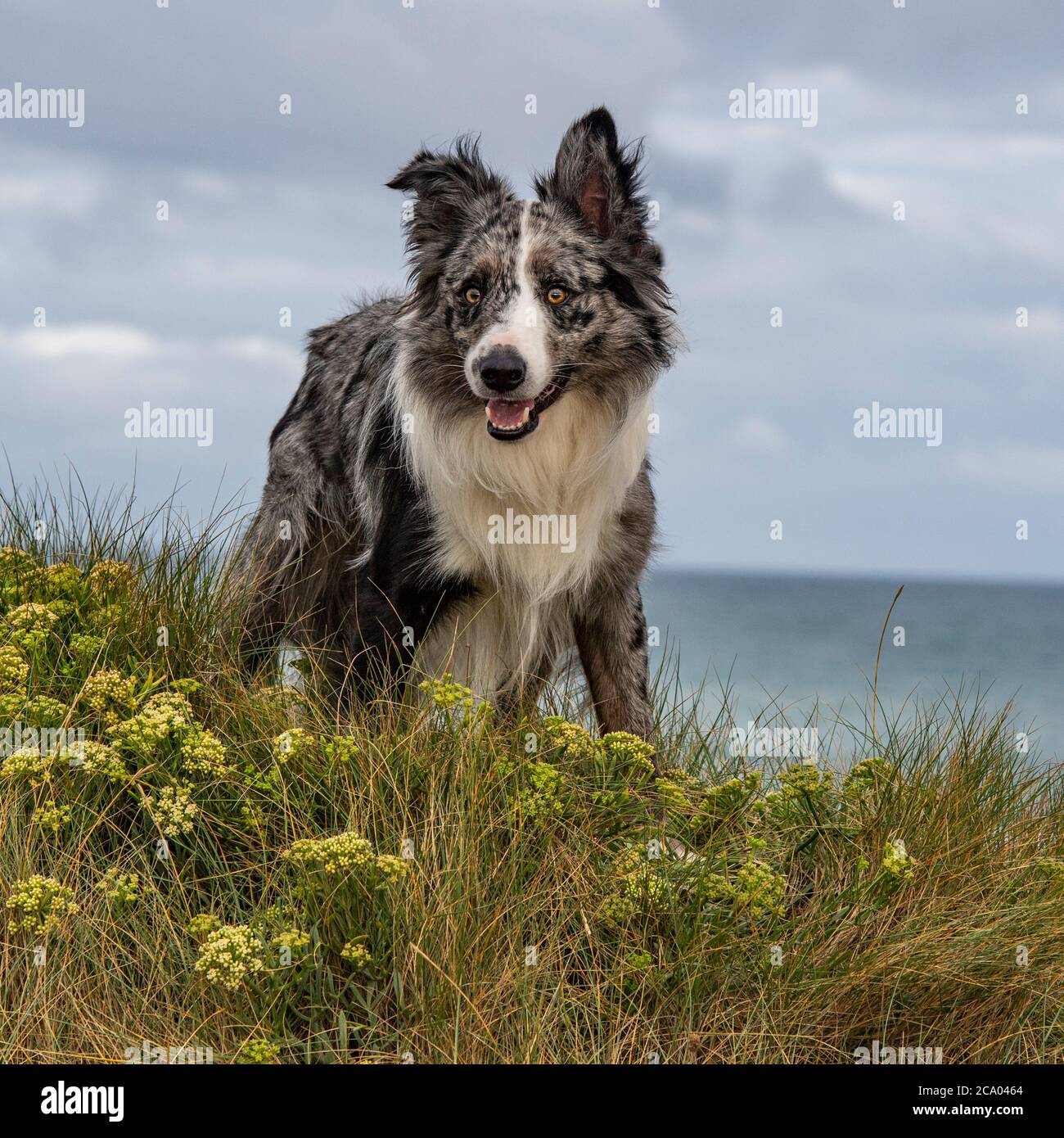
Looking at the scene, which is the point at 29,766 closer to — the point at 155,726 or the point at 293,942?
the point at 155,726

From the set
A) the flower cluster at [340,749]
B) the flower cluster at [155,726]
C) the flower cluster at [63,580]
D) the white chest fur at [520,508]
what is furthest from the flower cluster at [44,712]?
the white chest fur at [520,508]

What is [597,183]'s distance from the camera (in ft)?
16.9

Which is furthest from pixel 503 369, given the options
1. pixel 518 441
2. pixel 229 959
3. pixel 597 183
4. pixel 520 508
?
pixel 229 959

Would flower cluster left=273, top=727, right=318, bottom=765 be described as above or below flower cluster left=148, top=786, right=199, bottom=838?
above

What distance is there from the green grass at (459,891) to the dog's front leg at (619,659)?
69 cm

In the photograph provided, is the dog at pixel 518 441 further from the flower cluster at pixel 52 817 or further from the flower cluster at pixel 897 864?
the flower cluster at pixel 897 864

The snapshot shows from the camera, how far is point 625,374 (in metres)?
5.16

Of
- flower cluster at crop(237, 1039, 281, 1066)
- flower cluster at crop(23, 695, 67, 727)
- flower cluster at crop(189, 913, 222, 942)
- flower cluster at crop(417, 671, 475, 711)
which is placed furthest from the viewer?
flower cluster at crop(23, 695, 67, 727)

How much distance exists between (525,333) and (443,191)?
3.40 ft

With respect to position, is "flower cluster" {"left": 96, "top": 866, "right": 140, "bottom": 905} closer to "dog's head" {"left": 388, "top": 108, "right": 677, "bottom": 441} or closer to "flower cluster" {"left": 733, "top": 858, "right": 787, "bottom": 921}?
"flower cluster" {"left": 733, "top": 858, "right": 787, "bottom": 921}

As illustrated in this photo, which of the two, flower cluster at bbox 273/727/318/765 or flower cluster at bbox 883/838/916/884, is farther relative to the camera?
flower cluster at bbox 273/727/318/765

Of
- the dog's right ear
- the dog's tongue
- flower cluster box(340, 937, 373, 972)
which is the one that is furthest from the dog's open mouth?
flower cluster box(340, 937, 373, 972)

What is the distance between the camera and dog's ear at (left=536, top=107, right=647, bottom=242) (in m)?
5.07
